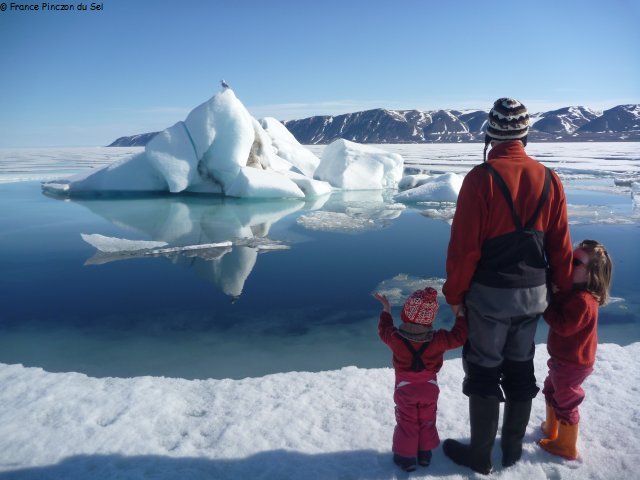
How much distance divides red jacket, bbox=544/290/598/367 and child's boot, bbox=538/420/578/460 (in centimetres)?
32

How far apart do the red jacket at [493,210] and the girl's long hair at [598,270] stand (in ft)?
0.50

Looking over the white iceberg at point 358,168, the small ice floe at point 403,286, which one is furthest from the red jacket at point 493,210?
the white iceberg at point 358,168

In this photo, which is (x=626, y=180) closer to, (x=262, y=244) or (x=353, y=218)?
(x=353, y=218)

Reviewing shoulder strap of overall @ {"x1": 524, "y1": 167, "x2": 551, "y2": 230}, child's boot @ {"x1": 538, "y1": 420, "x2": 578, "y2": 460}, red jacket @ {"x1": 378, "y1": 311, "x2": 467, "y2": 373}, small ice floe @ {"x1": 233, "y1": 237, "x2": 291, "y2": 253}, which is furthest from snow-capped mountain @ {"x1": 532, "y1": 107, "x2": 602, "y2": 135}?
red jacket @ {"x1": 378, "y1": 311, "x2": 467, "y2": 373}

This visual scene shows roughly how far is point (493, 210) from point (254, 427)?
1.64 m

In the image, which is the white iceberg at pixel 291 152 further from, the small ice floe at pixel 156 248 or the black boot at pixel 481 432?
the black boot at pixel 481 432

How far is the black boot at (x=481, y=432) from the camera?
1.98 meters

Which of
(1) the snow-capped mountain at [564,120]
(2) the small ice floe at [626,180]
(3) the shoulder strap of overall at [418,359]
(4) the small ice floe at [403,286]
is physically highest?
(1) the snow-capped mountain at [564,120]

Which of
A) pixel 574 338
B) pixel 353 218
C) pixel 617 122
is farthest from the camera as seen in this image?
pixel 617 122

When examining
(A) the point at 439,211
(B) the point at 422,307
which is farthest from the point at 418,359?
(A) the point at 439,211

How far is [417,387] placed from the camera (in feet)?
6.64

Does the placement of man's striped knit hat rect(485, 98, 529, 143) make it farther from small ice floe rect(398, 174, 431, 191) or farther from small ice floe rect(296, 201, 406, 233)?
small ice floe rect(398, 174, 431, 191)

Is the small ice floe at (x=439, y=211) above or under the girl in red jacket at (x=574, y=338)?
under

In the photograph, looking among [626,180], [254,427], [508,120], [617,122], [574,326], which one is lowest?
[626,180]
